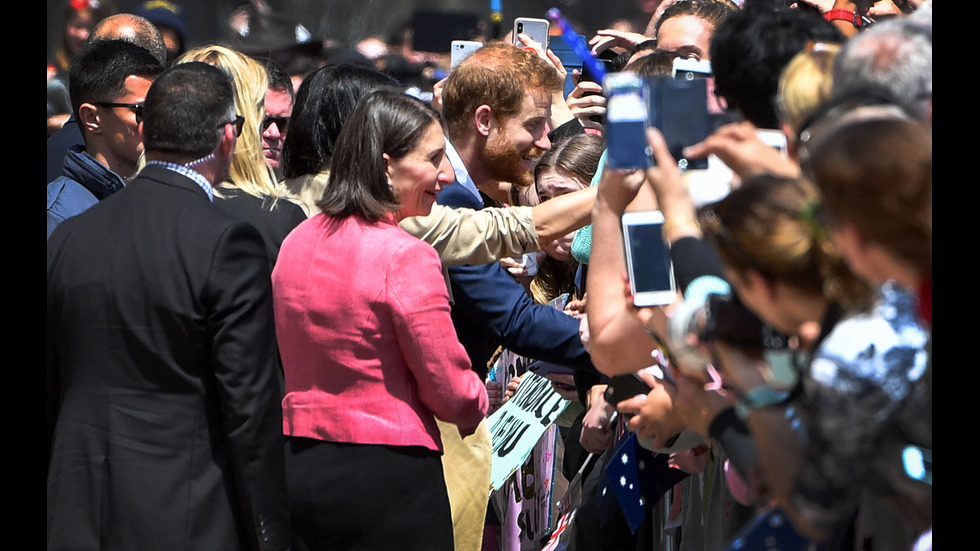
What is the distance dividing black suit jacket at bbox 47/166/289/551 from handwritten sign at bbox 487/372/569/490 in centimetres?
107

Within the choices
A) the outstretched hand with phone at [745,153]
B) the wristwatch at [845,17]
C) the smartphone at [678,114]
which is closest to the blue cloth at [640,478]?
the wristwatch at [845,17]

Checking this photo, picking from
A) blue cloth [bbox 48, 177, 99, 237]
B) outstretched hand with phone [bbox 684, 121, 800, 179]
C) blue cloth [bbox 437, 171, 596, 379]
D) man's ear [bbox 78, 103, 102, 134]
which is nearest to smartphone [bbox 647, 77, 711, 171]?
outstretched hand with phone [bbox 684, 121, 800, 179]

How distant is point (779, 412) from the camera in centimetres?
134

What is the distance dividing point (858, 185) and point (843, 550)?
72 centimetres

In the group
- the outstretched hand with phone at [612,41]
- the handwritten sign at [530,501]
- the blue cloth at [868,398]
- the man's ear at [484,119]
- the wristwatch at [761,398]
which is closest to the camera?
the blue cloth at [868,398]

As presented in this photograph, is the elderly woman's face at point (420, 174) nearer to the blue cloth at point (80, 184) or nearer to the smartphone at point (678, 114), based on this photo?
the blue cloth at point (80, 184)

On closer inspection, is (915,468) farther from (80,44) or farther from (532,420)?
(80,44)

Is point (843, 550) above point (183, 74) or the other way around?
the other way around

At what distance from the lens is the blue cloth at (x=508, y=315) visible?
355 cm

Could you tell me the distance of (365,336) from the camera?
2.87 metres

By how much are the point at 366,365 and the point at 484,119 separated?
125 centimetres

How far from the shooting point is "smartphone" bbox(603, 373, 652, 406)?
2.64 meters

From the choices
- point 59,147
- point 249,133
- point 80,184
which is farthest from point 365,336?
point 59,147

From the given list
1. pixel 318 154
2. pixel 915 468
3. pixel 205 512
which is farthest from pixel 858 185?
pixel 318 154
